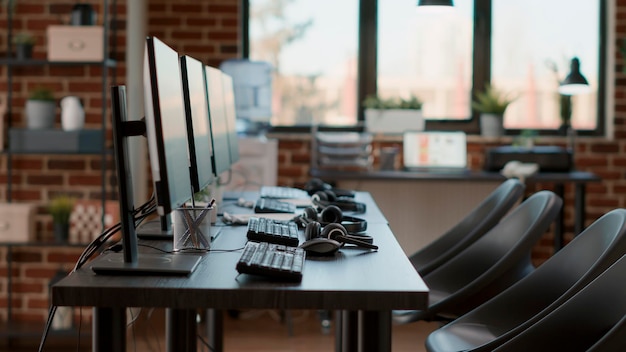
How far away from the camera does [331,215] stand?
Result: 2643 mm

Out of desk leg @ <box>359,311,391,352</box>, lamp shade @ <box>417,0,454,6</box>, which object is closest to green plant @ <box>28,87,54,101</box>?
lamp shade @ <box>417,0,454,6</box>

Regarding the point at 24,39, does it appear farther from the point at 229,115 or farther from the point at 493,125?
the point at 493,125

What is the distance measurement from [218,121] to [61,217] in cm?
171

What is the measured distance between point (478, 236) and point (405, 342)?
1572 mm

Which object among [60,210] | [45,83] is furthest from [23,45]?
[60,210]

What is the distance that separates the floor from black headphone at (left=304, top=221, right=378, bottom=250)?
2010 millimetres

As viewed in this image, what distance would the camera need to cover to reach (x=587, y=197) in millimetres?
5371

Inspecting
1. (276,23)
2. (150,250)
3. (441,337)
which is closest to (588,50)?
(276,23)

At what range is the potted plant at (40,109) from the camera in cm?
443

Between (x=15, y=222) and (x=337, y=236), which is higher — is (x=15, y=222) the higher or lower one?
the lower one

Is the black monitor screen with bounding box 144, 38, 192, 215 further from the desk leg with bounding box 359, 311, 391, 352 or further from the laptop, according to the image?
the laptop

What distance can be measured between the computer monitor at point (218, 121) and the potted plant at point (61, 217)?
1403mm

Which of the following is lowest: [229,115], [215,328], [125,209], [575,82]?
[215,328]

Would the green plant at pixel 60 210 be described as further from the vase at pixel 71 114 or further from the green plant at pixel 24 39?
the green plant at pixel 24 39
